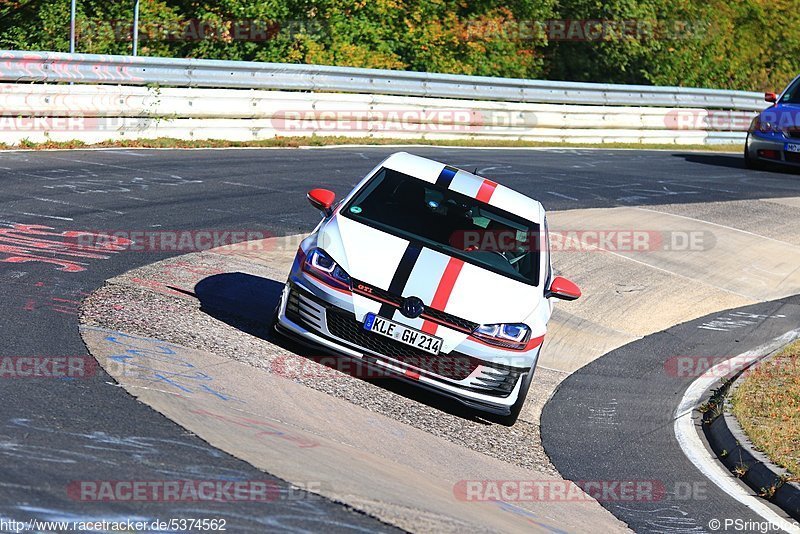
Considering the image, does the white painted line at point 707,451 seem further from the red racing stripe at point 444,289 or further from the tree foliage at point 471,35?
the tree foliage at point 471,35

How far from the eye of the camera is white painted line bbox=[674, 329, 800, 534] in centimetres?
700

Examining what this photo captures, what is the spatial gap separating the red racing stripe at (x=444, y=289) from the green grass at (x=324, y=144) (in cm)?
937

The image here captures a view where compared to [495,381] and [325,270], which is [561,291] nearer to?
[495,381]

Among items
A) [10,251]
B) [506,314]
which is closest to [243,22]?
[10,251]

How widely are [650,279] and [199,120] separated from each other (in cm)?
824

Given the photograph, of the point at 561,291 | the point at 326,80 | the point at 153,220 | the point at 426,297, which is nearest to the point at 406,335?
the point at 426,297

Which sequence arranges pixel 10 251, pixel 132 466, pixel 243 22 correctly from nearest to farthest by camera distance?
pixel 132 466
pixel 10 251
pixel 243 22

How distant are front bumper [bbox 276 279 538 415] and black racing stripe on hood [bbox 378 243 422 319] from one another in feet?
0.66

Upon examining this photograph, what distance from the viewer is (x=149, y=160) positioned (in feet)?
50.9

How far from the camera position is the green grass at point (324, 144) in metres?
16.0

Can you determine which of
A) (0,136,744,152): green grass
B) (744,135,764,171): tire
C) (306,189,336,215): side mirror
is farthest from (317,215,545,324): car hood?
(744,135,764,171): tire

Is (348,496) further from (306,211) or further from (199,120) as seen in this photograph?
(199,120)

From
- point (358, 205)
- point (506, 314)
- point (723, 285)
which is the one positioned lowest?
point (723, 285)

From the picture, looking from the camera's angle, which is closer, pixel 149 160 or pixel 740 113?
pixel 149 160
